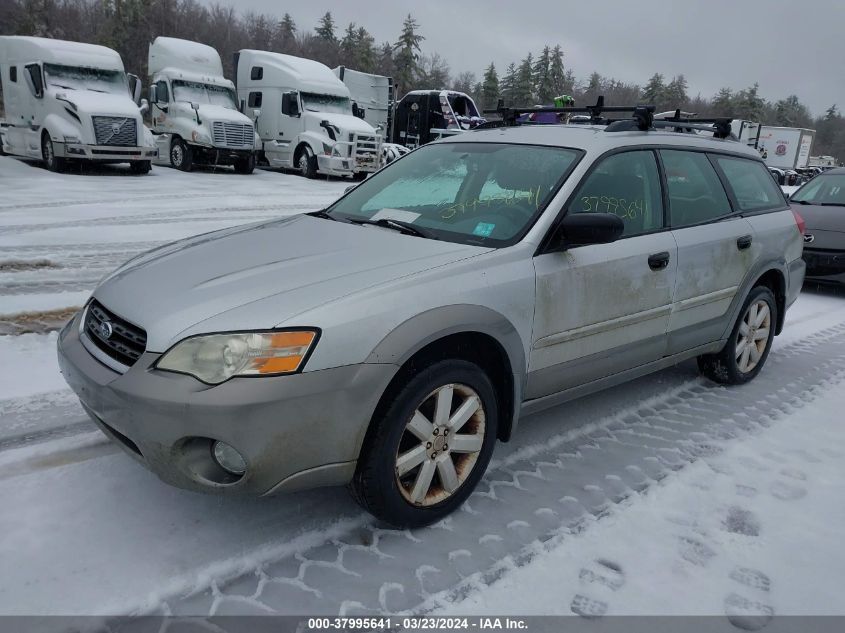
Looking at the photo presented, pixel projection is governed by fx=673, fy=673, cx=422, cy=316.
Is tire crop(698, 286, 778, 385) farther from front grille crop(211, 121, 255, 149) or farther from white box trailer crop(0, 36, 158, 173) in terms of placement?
front grille crop(211, 121, 255, 149)

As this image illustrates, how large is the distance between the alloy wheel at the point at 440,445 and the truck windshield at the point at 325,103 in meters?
18.0

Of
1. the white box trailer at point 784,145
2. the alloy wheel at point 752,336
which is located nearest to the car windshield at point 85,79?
the alloy wheel at point 752,336

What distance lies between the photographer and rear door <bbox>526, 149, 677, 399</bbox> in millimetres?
3117

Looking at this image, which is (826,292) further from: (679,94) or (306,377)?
(679,94)

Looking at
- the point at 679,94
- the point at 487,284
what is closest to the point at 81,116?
the point at 487,284

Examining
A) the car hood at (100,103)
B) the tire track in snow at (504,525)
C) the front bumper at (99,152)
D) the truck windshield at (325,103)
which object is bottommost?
the tire track in snow at (504,525)

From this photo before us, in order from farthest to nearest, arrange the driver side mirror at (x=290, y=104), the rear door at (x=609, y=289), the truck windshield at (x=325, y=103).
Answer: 1. the truck windshield at (x=325, y=103)
2. the driver side mirror at (x=290, y=104)
3. the rear door at (x=609, y=289)

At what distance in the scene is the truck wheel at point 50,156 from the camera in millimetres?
15312

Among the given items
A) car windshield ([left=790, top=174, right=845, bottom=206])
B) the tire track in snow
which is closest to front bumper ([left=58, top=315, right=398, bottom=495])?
the tire track in snow

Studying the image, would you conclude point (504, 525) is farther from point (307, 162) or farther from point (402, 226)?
point (307, 162)

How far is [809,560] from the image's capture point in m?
2.71

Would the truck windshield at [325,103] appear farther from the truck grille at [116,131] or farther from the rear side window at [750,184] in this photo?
the rear side window at [750,184]

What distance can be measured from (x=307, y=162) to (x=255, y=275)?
17564 millimetres

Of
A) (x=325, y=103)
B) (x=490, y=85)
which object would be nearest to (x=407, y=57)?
(x=490, y=85)
